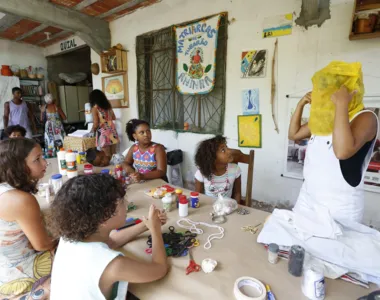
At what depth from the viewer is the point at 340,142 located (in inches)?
36.9

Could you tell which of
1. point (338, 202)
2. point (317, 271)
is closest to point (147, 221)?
point (317, 271)

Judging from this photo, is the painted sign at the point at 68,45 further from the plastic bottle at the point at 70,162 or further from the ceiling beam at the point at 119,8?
the plastic bottle at the point at 70,162

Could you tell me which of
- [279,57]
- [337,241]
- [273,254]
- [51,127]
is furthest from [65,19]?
[337,241]

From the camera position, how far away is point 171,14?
10.9ft

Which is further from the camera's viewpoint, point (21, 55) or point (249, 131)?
point (21, 55)

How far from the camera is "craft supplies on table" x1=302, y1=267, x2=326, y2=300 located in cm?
73

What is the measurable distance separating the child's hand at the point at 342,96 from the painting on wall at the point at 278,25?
1772mm

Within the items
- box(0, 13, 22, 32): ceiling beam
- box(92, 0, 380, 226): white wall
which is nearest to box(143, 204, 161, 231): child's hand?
box(92, 0, 380, 226): white wall

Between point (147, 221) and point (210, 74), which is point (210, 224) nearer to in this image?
point (147, 221)

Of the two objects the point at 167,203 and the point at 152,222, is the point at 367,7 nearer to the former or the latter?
the point at 167,203

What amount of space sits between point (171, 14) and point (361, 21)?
235 centimetres

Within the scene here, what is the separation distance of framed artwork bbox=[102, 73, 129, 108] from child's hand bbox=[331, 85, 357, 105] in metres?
3.64

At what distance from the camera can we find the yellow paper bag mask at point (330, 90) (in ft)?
3.29

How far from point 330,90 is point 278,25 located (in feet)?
5.89
